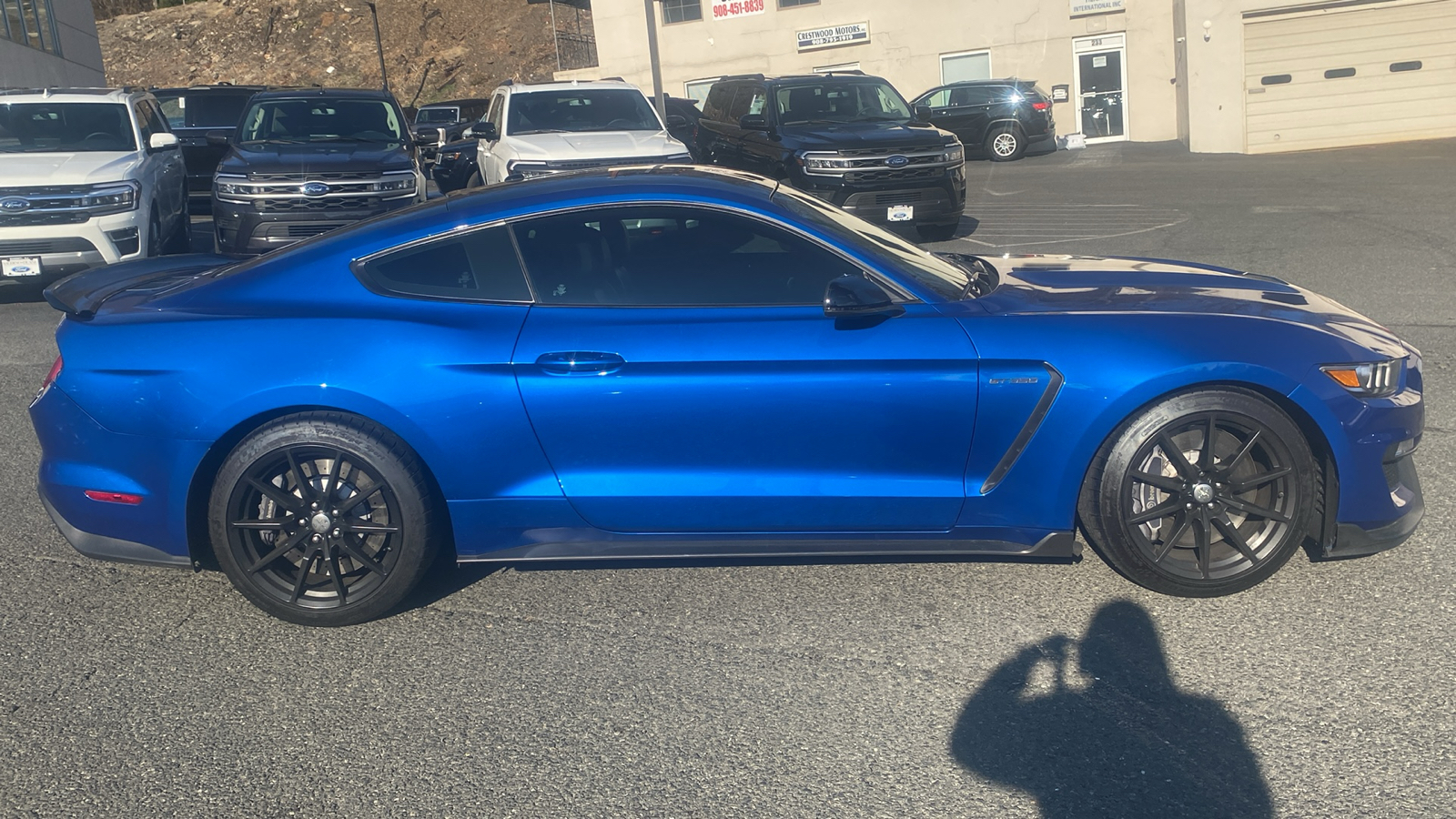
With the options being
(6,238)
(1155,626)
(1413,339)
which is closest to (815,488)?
(1155,626)

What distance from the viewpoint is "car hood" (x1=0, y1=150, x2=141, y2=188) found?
1045cm

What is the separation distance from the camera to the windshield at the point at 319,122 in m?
12.3

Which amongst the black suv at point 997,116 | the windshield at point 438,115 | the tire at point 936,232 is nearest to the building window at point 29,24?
the windshield at point 438,115

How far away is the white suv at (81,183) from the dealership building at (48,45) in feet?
47.4

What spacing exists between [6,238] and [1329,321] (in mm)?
10241

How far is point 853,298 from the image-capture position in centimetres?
387

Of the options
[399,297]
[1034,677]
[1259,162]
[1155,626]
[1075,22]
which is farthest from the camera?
[1075,22]

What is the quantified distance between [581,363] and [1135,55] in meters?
27.3

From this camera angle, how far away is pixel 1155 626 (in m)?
3.86

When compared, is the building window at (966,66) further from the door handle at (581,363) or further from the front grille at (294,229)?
the door handle at (581,363)

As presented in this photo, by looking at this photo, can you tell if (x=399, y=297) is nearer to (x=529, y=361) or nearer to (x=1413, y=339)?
(x=529, y=361)

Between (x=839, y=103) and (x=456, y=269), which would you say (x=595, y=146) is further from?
(x=456, y=269)

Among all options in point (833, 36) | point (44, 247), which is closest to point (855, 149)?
point (44, 247)

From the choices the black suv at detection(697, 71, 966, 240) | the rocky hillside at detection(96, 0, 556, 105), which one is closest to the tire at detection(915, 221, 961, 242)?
the black suv at detection(697, 71, 966, 240)
